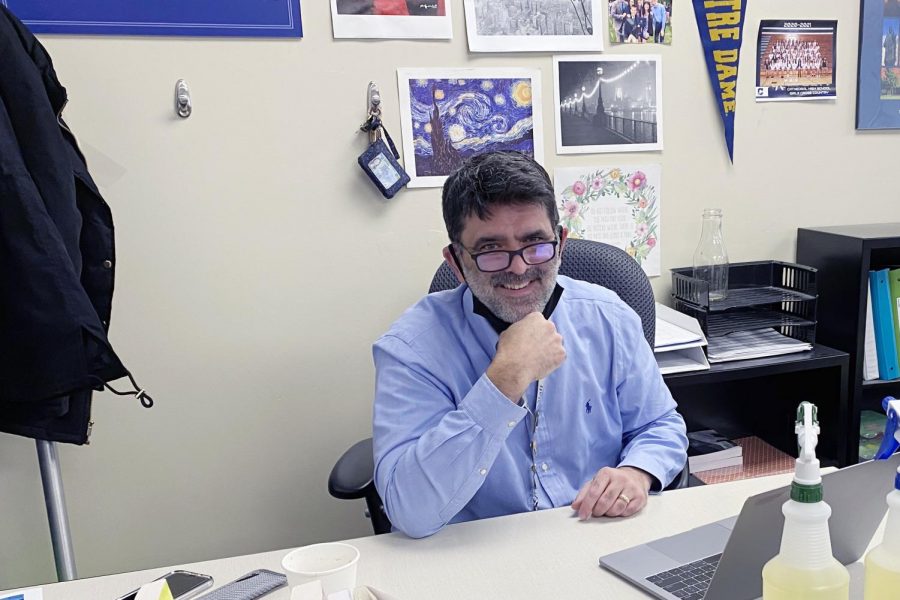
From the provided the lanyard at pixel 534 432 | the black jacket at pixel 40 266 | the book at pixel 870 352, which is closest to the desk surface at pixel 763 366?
the book at pixel 870 352

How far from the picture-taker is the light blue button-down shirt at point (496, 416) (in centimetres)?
112

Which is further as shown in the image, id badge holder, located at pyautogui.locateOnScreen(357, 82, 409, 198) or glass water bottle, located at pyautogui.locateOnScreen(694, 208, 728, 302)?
glass water bottle, located at pyautogui.locateOnScreen(694, 208, 728, 302)

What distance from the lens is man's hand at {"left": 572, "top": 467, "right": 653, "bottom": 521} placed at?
1111 millimetres

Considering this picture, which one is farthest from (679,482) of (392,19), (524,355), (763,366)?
(392,19)

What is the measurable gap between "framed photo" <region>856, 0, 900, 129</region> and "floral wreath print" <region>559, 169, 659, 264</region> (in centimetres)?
75

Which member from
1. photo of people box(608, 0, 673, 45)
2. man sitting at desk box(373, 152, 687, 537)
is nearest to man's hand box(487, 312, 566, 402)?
man sitting at desk box(373, 152, 687, 537)

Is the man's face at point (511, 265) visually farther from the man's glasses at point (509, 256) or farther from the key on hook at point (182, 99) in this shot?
the key on hook at point (182, 99)

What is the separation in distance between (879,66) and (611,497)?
1848 millimetres

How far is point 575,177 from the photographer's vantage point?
6.76ft

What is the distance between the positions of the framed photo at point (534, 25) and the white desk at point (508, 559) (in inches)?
49.8

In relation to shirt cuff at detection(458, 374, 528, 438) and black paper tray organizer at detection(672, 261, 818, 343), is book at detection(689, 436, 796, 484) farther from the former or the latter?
shirt cuff at detection(458, 374, 528, 438)

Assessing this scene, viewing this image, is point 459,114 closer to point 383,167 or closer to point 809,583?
point 383,167

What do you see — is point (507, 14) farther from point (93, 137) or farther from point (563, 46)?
point (93, 137)

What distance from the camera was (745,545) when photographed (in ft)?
2.60
